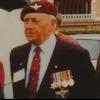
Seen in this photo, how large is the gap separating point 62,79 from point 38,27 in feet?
2.85

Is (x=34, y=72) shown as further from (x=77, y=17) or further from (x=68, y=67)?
(x=77, y=17)

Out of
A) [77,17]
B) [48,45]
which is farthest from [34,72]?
[77,17]

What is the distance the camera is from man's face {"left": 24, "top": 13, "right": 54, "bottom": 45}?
23.6ft

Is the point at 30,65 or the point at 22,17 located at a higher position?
the point at 22,17

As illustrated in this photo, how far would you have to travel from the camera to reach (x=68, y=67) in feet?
23.6

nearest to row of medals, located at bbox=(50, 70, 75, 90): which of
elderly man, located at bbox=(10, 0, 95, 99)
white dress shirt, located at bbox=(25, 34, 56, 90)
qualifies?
elderly man, located at bbox=(10, 0, 95, 99)

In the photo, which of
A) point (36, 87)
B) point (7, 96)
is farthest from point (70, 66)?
point (7, 96)

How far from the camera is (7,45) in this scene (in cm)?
719

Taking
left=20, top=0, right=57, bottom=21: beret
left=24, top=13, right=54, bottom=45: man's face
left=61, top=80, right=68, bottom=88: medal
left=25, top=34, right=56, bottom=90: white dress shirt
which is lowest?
left=61, top=80, right=68, bottom=88: medal

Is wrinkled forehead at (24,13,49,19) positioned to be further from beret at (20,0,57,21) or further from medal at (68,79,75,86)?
medal at (68,79,75,86)

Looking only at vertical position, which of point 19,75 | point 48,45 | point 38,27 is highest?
point 38,27

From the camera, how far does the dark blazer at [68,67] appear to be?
7.20 metres

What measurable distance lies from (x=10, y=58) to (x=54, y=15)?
3.07 feet

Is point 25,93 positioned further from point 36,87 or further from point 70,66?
point 70,66
